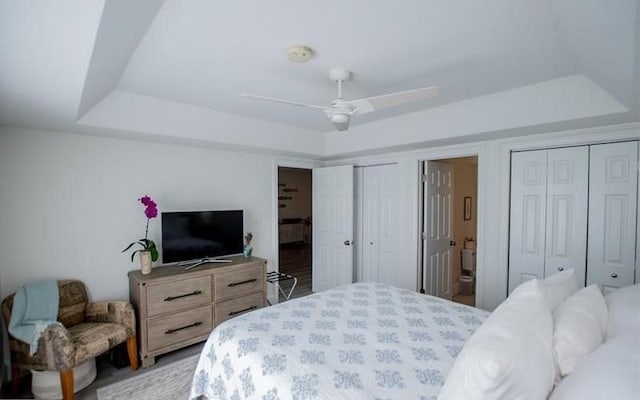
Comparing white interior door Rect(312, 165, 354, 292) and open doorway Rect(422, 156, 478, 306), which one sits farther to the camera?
white interior door Rect(312, 165, 354, 292)

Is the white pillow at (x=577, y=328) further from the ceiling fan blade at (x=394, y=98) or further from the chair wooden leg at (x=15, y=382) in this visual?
the chair wooden leg at (x=15, y=382)

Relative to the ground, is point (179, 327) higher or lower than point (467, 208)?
lower

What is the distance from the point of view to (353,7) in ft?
4.85

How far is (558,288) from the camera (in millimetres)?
1647

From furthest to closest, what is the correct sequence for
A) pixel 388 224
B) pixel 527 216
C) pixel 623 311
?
pixel 388 224, pixel 527 216, pixel 623 311

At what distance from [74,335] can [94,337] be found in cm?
17

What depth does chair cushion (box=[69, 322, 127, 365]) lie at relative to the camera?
226cm

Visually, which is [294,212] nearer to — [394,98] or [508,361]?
[394,98]

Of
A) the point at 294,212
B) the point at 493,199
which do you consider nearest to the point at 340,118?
the point at 493,199

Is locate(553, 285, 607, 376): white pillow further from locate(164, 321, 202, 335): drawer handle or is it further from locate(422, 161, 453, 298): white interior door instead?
locate(164, 321, 202, 335): drawer handle

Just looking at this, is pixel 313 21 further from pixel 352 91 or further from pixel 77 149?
pixel 77 149

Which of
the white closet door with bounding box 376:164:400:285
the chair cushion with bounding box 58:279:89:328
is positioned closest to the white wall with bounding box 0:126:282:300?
the chair cushion with bounding box 58:279:89:328

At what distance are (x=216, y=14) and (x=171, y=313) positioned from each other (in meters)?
2.60

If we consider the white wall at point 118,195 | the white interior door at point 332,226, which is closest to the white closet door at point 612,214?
the white wall at point 118,195
